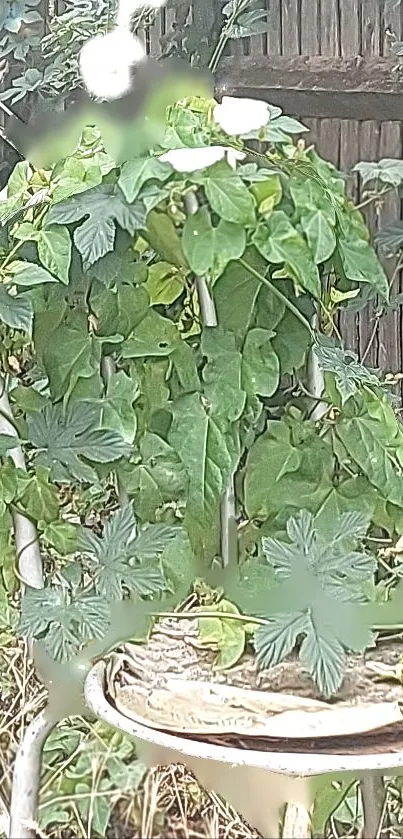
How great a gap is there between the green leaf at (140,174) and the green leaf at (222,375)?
11 cm

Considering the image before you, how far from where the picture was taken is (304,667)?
0.58m

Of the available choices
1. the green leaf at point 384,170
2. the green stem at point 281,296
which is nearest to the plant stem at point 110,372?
the green stem at point 281,296

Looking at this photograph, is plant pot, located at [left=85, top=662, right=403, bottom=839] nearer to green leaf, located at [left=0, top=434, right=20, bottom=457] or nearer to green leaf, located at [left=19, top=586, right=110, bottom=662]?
green leaf, located at [left=19, top=586, right=110, bottom=662]

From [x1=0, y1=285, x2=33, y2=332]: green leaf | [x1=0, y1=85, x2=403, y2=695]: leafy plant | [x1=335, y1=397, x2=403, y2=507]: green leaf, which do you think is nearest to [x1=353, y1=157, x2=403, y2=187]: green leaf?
[x1=0, y1=85, x2=403, y2=695]: leafy plant

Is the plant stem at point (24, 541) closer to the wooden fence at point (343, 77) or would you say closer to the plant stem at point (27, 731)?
the plant stem at point (27, 731)

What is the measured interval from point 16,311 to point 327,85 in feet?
1.58

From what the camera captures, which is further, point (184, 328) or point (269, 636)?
point (184, 328)

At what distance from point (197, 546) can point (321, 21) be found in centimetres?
53

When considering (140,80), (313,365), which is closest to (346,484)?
(313,365)

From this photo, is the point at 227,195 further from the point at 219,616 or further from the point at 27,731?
the point at 27,731

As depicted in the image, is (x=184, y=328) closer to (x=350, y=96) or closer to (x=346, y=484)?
(x=346, y=484)

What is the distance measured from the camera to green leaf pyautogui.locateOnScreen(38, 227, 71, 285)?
0.57 m

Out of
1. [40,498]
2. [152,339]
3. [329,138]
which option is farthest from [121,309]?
[329,138]

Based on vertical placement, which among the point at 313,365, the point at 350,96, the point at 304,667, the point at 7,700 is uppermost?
the point at 350,96
